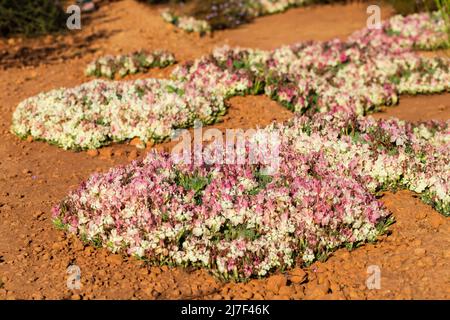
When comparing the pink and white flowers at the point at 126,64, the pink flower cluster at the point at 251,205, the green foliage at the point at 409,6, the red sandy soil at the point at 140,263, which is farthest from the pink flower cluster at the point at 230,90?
the green foliage at the point at 409,6

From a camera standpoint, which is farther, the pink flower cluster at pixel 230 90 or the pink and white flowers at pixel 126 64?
the pink and white flowers at pixel 126 64

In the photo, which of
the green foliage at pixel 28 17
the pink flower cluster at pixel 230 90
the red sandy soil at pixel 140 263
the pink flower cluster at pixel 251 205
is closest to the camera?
the red sandy soil at pixel 140 263

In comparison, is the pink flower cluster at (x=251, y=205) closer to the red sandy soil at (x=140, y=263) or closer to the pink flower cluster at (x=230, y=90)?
the red sandy soil at (x=140, y=263)

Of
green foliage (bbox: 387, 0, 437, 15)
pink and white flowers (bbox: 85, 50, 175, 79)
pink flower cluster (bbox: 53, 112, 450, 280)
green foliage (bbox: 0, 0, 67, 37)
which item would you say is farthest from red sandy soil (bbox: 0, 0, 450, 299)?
green foliage (bbox: 387, 0, 437, 15)

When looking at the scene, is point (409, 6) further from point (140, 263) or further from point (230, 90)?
point (140, 263)

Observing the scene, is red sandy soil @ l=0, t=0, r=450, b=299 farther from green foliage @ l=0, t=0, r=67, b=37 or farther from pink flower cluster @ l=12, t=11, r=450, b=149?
green foliage @ l=0, t=0, r=67, b=37

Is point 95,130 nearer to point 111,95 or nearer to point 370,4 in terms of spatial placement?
point 111,95

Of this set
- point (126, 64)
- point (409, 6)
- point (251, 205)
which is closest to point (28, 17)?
point (126, 64)

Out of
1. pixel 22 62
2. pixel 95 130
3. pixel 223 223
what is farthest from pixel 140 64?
pixel 223 223
